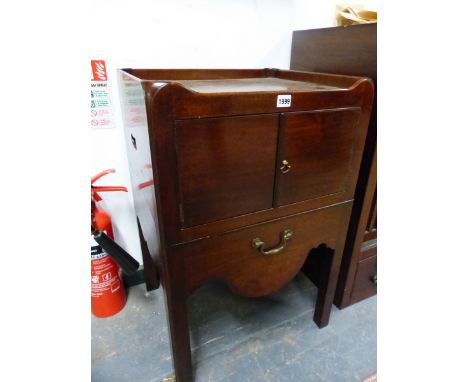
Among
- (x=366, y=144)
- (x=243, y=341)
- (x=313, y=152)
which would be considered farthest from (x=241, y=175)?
(x=243, y=341)

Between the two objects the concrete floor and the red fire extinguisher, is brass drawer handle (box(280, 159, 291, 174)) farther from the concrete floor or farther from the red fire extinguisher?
the concrete floor

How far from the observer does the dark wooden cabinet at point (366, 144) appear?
2.85ft

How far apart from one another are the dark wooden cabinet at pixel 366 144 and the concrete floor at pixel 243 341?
14 centimetres

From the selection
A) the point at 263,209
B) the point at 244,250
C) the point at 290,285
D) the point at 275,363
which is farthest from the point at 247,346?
the point at 263,209

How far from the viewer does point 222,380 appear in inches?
36.6

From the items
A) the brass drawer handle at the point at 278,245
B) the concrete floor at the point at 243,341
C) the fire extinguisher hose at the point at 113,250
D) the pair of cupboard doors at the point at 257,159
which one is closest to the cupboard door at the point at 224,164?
the pair of cupboard doors at the point at 257,159

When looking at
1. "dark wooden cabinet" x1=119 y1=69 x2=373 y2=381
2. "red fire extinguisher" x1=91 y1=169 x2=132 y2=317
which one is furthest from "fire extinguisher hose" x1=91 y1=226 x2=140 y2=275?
"dark wooden cabinet" x1=119 y1=69 x2=373 y2=381

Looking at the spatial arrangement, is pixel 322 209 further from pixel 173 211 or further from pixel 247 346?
pixel 247 346

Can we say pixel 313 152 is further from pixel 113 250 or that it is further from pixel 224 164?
pixel 113 250

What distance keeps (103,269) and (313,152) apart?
85 cm

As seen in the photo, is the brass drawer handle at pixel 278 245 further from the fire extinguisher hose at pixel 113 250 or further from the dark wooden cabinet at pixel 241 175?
the fire extinguisher hose at pixel 113 250

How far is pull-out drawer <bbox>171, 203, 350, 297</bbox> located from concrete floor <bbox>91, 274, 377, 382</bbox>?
1.04 feet

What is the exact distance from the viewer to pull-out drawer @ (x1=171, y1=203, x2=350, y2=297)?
0.71 m

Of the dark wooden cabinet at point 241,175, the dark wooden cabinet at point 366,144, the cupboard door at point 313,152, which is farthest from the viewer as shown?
the dark wooden cabinet at point 366,144
